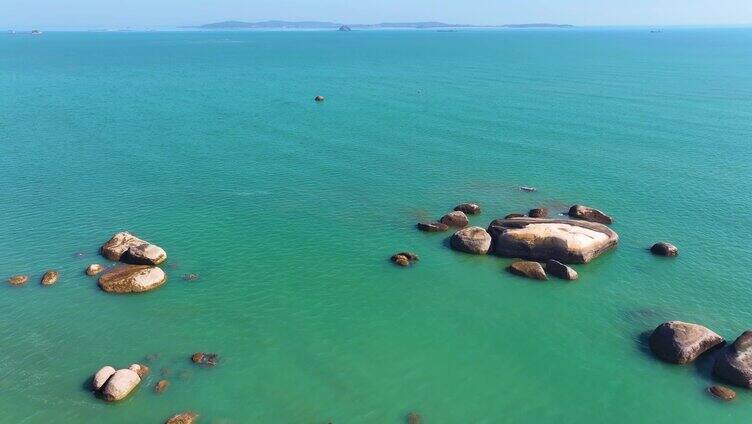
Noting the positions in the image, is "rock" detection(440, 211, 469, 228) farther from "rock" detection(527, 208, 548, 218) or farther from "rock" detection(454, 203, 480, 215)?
"rock" detection(527, 208, 548, 218)

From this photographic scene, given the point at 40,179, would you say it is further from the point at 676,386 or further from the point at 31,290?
the point at 676,386

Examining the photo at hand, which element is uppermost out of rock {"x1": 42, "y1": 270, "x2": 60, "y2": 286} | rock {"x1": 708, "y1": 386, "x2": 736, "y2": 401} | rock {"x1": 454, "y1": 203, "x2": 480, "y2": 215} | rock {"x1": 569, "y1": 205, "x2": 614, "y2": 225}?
rock {"x1": 569, "y1": 205, "x2": 614, "y2": 225}

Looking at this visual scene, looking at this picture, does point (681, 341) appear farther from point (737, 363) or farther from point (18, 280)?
point (18, 280)

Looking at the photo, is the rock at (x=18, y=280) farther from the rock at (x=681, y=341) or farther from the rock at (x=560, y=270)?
the rock at (x=681, y=341)

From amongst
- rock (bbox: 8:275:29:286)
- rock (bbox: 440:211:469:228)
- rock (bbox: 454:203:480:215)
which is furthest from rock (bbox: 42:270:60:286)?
rock (bbox: 454:203:480:215)

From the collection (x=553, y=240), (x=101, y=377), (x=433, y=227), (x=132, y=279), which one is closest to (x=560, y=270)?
(x=553, y=240)

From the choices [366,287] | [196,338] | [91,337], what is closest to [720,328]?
[366,287]
